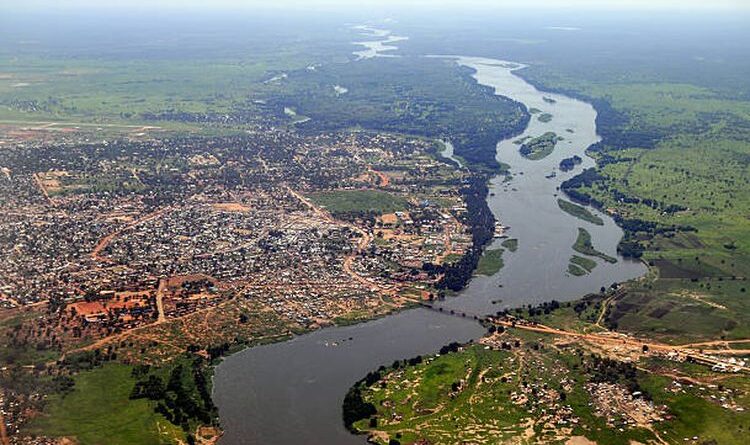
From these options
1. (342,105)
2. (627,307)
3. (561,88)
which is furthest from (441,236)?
(561,88)

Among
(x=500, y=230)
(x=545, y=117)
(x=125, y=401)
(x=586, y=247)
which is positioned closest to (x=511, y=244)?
(x=500, y=230)

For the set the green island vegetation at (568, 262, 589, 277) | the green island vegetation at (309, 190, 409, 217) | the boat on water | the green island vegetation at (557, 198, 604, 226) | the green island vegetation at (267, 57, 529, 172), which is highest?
the green island vegetation at (267, 57, 529, 172)

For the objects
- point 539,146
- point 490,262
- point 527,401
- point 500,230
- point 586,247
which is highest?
point 539,146

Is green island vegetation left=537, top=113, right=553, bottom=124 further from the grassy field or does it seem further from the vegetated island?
the grassy field

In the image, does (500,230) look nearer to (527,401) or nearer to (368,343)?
(368,343)

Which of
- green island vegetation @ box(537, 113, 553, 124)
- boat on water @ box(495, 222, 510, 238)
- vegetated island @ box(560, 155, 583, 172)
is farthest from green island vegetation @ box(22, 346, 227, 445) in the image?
green island vegetation @ box(537, 113, 553, 124)
